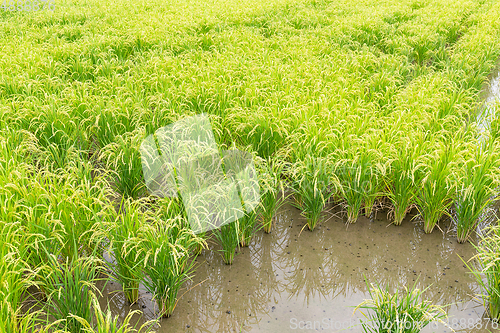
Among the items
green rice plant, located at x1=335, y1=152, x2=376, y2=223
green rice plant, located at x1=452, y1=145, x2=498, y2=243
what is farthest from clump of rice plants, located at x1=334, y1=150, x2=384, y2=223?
green rice plant, located at x1=452, y1=145, x2=498, y2=243

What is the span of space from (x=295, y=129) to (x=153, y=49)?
4.46 m

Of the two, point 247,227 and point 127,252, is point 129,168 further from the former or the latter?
point 247,227

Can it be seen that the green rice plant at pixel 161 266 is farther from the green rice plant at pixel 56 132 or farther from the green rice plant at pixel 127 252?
the green rice plant at pixel 56 132

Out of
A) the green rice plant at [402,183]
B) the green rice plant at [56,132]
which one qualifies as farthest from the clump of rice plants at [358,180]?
the green rice plant at [56,132]

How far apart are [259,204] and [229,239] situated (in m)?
0.45

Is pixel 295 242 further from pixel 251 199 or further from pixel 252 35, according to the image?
pixel 252 35

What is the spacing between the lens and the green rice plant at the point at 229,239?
289 cm

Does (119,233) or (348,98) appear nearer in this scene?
(119,233)

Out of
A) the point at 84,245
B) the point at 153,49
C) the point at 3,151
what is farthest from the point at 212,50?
the point at 84,245

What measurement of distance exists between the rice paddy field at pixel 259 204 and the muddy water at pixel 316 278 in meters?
0.01

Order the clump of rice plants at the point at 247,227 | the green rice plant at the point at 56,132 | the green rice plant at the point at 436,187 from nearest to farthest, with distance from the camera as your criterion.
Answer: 1. the clump of rice plants at the point at 247,227
2. the green rice plant at the point at 436,187
3. the green rice plant at the point at 56,132

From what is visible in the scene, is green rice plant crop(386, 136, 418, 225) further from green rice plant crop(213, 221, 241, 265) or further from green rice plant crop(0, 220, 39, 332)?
green rice plant crop(0, 220, 39, 332)

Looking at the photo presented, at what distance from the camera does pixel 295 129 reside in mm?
3914

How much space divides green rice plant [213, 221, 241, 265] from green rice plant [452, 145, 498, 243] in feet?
6.07
